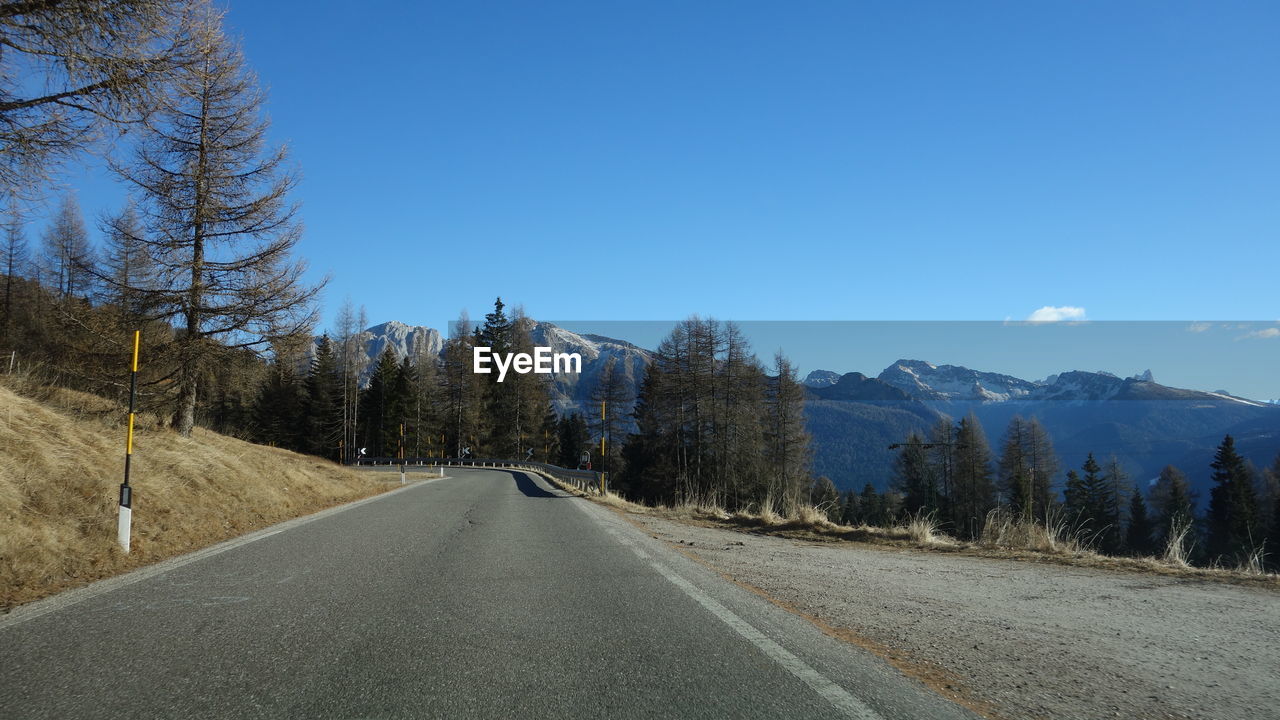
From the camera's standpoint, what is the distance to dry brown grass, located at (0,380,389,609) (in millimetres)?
6715

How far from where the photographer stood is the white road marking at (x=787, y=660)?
10.5 ft

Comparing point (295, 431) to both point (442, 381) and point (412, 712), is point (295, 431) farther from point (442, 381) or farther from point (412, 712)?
point (412, 712)

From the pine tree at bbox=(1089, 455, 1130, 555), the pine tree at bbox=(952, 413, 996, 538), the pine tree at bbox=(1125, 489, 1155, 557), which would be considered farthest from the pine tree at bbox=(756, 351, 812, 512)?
the pine tree at bbox=(1125, 489, 1155, 557)

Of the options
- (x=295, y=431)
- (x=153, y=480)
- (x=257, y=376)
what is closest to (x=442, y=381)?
(x=295, y=431)

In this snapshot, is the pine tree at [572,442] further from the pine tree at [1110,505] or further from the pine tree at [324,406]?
the pine tree at [1110,505]

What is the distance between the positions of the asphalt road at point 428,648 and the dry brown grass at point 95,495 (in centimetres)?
79

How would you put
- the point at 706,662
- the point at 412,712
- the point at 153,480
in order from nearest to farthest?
the point at 412,712 → the point at 706,662 → the point at 153,480

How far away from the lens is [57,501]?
26.7 ft

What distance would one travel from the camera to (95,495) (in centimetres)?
880

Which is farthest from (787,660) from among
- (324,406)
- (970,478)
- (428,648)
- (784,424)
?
(970,478)

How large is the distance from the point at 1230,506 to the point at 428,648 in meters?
65.4

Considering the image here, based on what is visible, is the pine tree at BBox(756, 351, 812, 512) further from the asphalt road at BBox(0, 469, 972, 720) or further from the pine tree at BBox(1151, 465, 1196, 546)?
the asphalt road at BBox(0, 469, 972, 720)

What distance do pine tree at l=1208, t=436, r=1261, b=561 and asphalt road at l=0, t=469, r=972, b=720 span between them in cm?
5913

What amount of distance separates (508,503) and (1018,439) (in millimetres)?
57495
